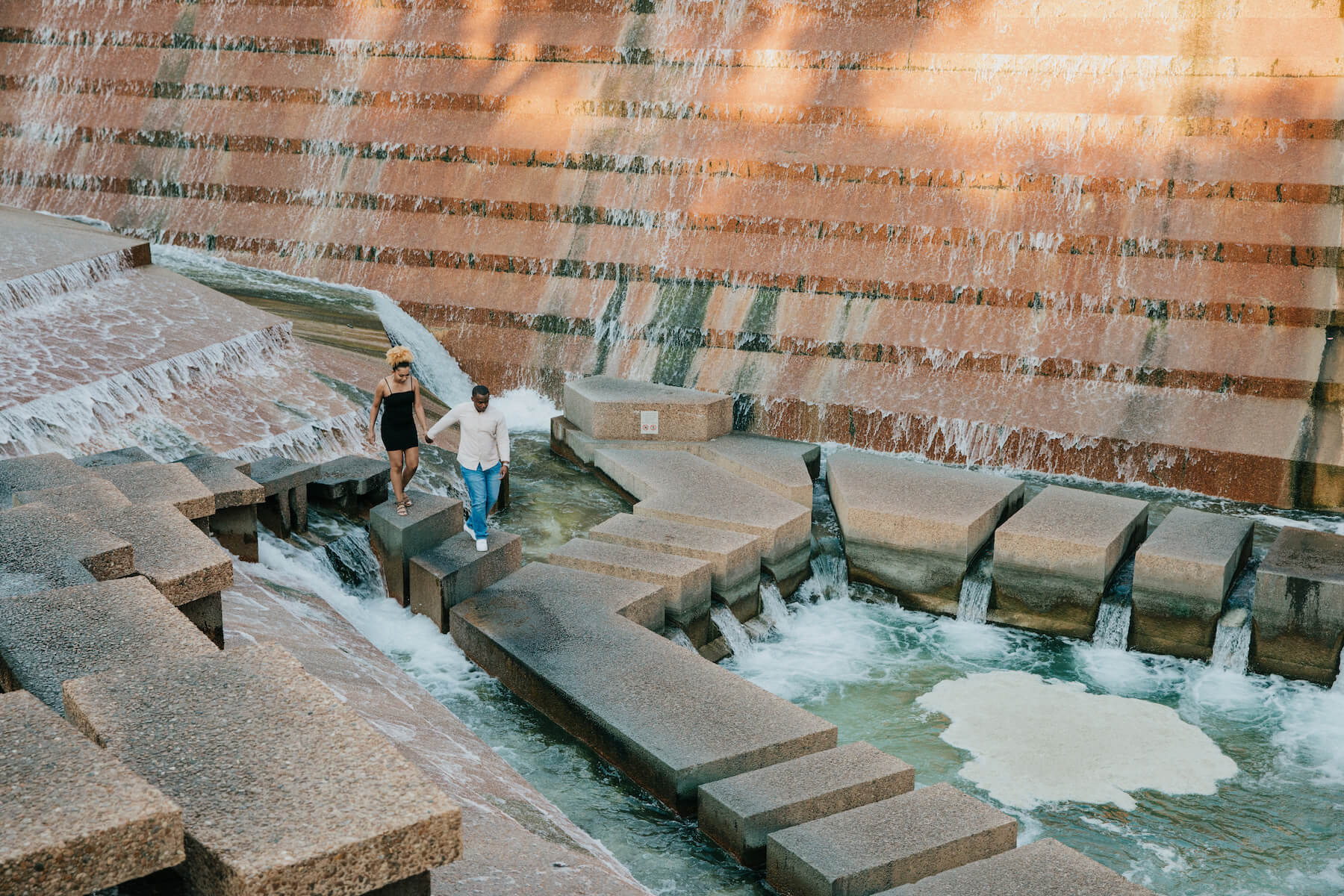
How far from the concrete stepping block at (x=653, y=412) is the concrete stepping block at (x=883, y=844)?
6.49 meters

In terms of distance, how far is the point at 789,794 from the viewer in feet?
20.2

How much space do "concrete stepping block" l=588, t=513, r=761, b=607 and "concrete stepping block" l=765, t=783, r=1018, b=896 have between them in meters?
3.32

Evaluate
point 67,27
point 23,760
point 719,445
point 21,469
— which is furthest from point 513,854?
point 67,27

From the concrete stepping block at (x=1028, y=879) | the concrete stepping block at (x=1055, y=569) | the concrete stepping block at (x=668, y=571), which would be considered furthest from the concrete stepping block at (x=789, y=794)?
the concrete stepping block at (x=1055, y=569)

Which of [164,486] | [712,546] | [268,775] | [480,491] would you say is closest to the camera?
[268,775]

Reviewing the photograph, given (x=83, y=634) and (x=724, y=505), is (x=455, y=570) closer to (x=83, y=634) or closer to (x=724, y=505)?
(x=724, y=505)

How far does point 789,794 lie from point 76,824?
384 centimetres

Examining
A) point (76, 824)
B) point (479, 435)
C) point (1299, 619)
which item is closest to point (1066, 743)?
point (1299, 619)

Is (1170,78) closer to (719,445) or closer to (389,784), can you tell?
(719,445)

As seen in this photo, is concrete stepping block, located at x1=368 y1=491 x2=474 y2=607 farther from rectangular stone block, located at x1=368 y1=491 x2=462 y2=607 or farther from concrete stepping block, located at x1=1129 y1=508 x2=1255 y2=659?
concrete stepping block, located at x1=1129 y1=508 x2=1255 y2=659

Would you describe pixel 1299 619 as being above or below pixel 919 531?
below

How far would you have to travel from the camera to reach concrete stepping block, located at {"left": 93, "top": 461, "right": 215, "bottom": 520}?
702 centimetres

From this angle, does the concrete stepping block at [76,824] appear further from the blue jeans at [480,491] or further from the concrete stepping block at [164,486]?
the blue jeans at [480,491]

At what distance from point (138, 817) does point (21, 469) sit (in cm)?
485
